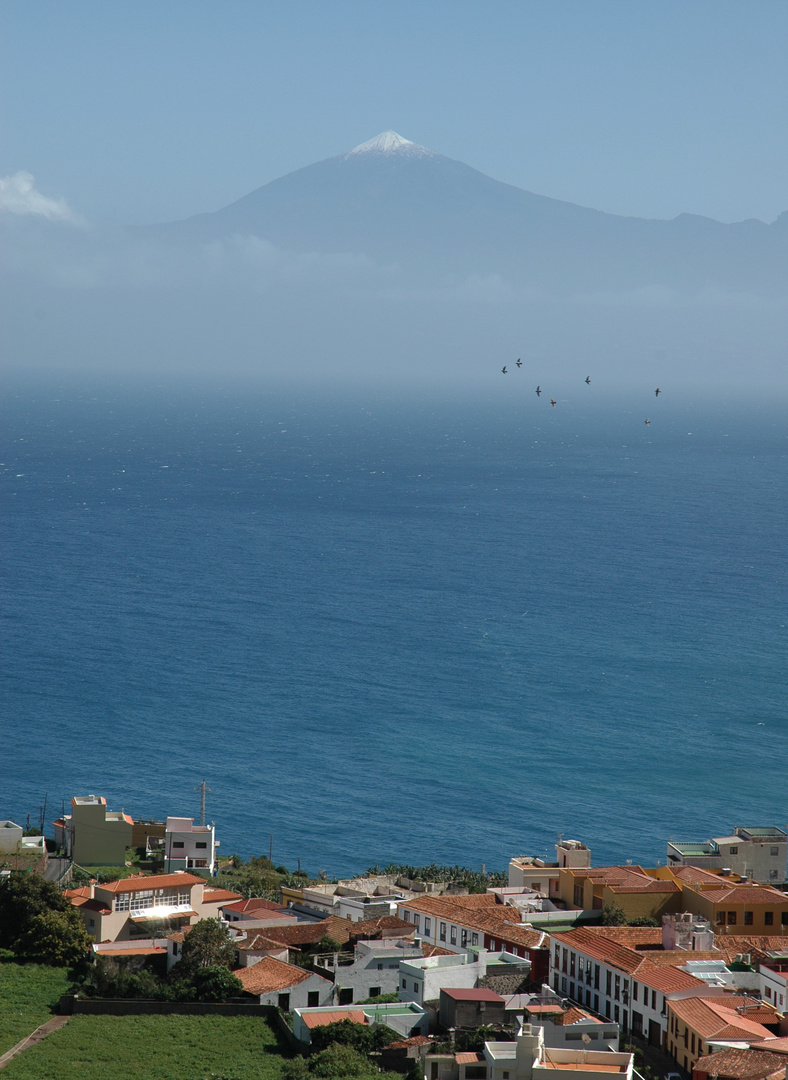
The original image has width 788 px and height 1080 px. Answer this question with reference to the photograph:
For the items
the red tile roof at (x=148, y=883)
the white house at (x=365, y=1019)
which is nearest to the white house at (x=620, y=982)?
the white house at (x=365, y=1019)

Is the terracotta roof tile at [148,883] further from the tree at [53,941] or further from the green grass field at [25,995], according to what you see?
the green grass field at [25,995]

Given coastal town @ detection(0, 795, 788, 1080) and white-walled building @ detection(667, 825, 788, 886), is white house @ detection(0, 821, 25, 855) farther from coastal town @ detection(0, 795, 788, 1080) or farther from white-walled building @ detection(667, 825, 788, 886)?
white-walled building @ detection(667, 825, 788, 886)

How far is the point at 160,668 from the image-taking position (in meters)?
66.6

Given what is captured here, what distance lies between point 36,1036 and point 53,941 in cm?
419

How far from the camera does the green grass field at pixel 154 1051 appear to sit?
2581 cm

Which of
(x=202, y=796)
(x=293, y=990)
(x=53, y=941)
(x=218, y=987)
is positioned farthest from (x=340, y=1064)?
(x=202, y=796)

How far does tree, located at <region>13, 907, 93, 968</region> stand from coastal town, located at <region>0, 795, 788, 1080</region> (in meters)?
0.05

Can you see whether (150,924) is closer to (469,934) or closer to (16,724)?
(469,934)

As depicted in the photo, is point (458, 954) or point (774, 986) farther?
point (458, 954)

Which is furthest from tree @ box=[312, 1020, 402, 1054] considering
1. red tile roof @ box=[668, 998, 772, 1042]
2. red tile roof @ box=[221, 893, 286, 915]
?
red tile roof @ box=[221, 893, 286, 915]

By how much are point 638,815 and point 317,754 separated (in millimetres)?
12964

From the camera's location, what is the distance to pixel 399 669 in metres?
68.0

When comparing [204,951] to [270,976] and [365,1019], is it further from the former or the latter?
[365,1019]

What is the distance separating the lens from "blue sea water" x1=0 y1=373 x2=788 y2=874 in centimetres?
4844
